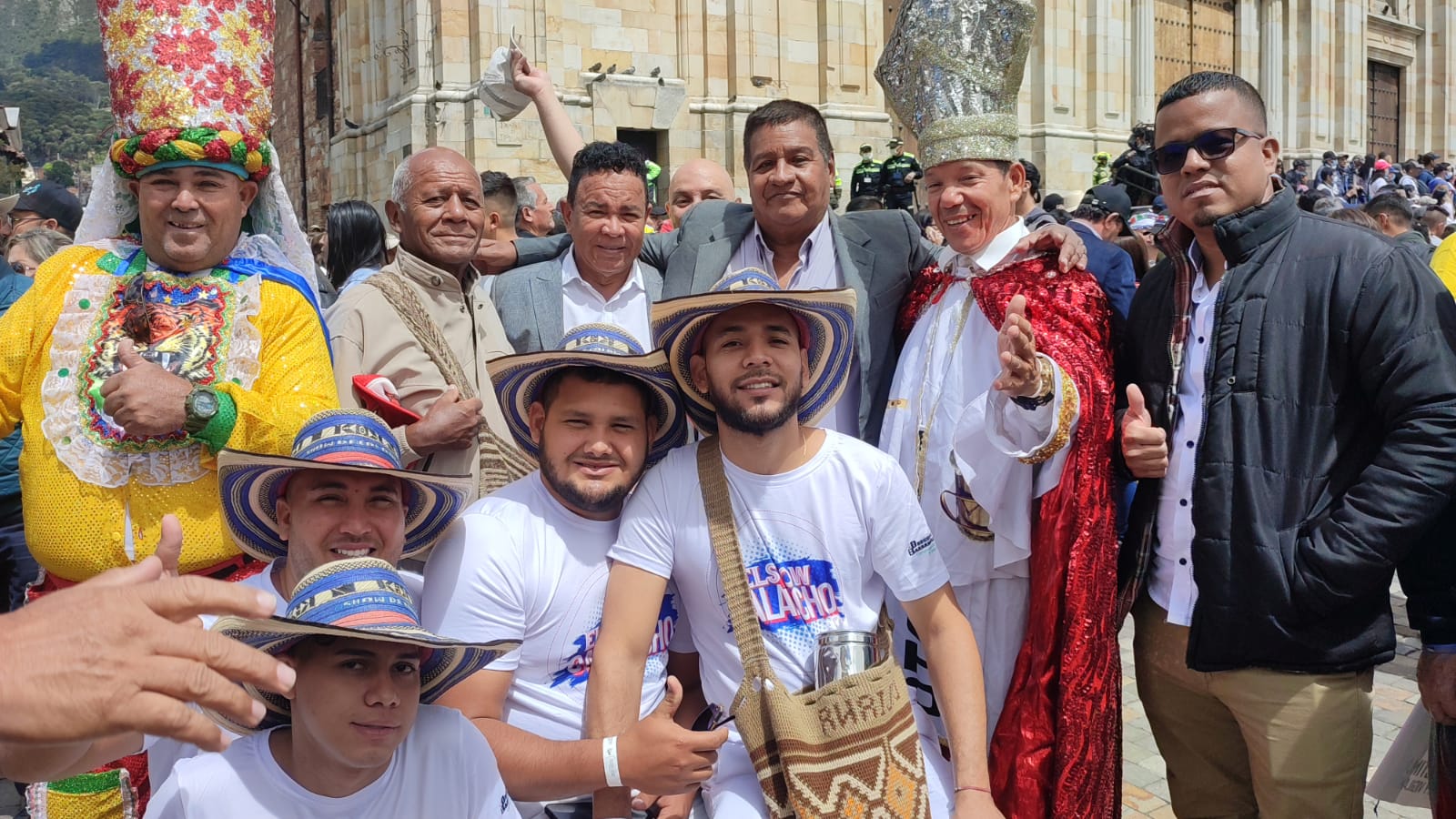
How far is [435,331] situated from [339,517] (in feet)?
3.62

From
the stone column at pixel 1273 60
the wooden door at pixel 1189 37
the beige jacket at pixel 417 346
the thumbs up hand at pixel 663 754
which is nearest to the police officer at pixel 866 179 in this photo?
the beige jacket at pixel 417 346

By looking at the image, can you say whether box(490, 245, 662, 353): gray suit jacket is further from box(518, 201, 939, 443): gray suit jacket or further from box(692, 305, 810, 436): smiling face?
box(692, 305, 810, 436): smiling face

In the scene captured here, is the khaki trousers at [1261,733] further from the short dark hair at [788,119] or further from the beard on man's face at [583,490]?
the short dark hair at [788,119]

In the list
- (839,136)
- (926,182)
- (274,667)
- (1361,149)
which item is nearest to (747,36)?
(839,136)

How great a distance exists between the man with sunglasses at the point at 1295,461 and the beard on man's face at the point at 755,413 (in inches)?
37.7

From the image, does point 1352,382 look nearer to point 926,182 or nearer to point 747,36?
point 926,182

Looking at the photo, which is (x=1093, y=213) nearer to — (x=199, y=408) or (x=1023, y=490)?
(x=1023, y=490)

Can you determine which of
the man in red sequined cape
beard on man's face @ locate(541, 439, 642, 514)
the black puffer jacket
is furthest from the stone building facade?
the black puffer jacket

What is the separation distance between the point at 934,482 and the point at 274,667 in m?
2.13

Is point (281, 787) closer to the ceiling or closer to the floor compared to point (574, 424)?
closer to the floor

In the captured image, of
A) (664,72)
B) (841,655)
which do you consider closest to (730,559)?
(841,655)

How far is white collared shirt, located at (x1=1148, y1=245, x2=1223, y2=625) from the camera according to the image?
8.95 ft

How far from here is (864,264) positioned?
3.43 m

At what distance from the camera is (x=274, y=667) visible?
1.26 m
